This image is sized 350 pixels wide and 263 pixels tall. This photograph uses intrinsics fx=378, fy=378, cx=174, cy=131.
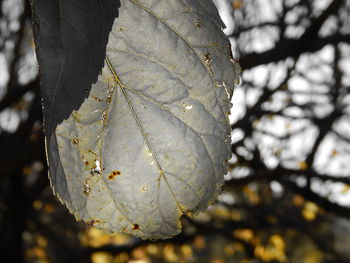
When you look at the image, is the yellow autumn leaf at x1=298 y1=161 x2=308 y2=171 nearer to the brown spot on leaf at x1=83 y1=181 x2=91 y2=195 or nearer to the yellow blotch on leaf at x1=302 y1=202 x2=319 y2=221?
the yellow blotch on leaf at x1=302 y1=202 x2=319 y2=221

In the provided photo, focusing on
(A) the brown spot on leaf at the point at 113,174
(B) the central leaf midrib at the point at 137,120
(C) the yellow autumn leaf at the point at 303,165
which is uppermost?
(C) the yellow autumn leaf at the point at 303,165

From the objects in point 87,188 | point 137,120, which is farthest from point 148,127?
point 87,188

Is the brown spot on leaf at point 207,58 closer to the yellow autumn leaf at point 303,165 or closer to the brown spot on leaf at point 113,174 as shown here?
the brown spot on leaf at point 113,174

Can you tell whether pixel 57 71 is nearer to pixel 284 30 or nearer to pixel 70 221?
pixel 284 30

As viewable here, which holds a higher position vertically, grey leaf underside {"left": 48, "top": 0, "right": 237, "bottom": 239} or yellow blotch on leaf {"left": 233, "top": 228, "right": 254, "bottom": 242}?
yellow blotch on leaf {"left": 233, "top": 228, "right": 254, "bottom": 242}

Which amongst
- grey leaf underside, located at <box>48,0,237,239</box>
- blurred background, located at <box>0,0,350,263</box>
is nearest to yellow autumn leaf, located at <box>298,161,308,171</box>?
blurred background, located at <box>0,0,350,263</box>

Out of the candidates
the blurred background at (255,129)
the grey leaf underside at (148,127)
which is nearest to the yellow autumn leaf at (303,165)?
the blurred background at (255,129)

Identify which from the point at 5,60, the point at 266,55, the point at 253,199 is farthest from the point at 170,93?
the point at 253,199

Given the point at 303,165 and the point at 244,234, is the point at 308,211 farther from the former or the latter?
the point at 303,165

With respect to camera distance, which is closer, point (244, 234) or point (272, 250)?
point (244, 234)
